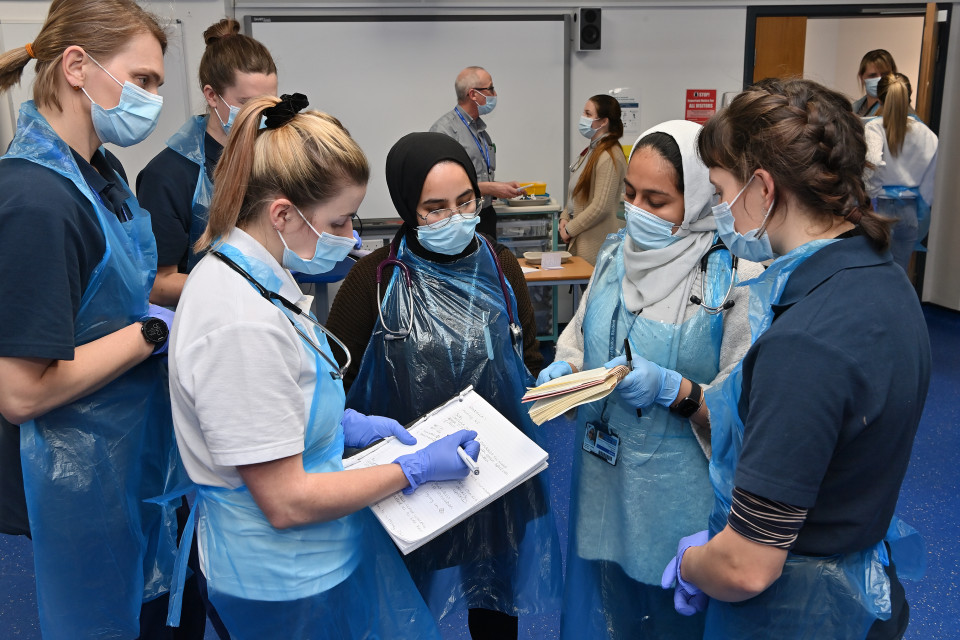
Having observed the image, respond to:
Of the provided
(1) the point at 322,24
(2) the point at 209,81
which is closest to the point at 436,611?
(2) the point at 209,81

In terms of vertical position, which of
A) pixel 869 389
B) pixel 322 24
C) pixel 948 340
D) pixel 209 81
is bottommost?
pixel 948 340

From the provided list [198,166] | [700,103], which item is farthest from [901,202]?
[198,166]

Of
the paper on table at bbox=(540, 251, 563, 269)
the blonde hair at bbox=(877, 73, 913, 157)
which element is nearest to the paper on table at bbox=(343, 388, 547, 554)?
the paper on table at bbox=(540, 251, 563, 269)

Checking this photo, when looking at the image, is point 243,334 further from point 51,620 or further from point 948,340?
point 948,340

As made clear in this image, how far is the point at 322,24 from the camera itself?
480cm

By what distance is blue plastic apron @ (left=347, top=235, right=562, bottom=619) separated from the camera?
158 cm

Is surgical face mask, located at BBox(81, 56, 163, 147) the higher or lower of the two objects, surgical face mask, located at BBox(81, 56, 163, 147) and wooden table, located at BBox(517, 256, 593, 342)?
the higher

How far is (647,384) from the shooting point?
1.36 meters

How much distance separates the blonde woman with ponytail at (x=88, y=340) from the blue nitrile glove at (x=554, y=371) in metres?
0.77

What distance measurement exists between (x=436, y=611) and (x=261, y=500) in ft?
2.52

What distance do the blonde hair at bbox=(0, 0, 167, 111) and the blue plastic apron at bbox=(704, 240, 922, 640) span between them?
4.21ft

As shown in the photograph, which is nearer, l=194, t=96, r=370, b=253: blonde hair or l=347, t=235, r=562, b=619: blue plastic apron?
l=194, t=96, r=370, b=253: blonde hair

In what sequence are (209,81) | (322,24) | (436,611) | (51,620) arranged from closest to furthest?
(51,620) < (436,611) < (209,81) < (322,24)

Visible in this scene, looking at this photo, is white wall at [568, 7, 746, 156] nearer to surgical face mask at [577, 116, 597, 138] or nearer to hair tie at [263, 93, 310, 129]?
surgical face mask at [577, 116, 597, 138]
